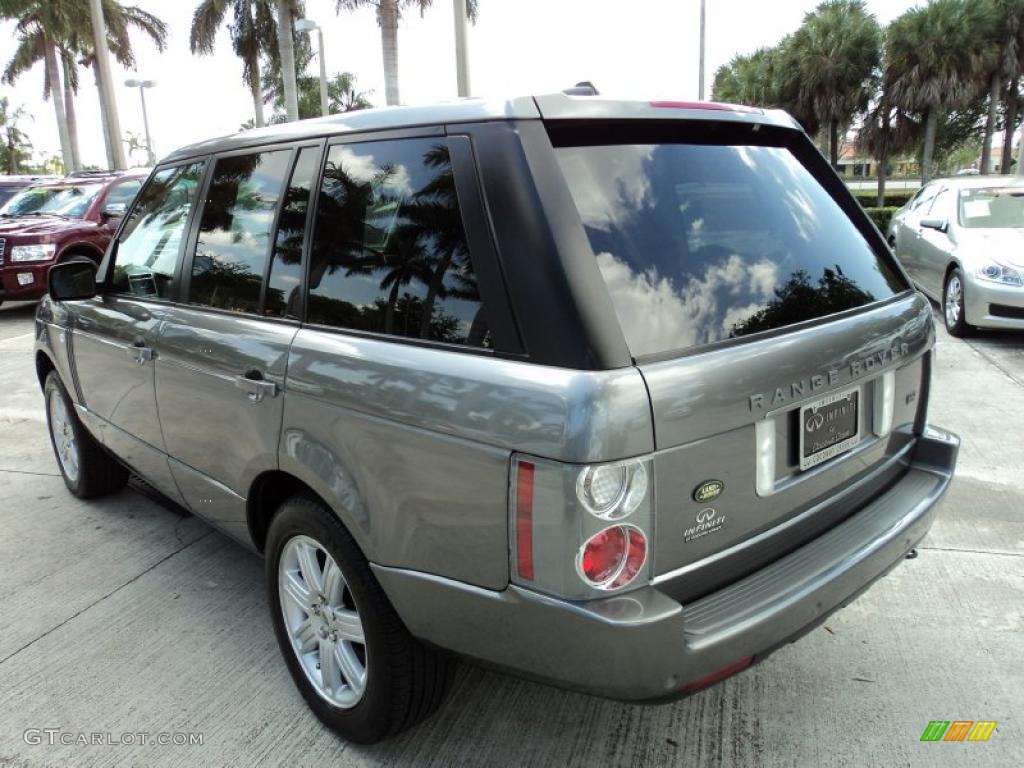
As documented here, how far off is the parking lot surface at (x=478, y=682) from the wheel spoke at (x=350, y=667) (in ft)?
0.77

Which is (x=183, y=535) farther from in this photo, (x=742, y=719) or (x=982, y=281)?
(x=982, y=281)

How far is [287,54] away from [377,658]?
89.4 ft

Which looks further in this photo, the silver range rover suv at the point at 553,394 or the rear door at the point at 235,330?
the rear door at the point at 235,330

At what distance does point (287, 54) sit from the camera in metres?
25.9

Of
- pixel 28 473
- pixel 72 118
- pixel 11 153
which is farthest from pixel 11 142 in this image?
pixel 28 473

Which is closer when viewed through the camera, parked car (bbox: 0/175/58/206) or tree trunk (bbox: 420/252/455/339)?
tree trunk (bbox: 420/252/455/339)

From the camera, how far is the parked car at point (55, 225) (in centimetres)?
1053

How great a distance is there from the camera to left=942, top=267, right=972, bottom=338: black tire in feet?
25.0

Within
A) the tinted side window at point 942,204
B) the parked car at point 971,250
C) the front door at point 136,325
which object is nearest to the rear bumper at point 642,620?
the front door at point 136,325

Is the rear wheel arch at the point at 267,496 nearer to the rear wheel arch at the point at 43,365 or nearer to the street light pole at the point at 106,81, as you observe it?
the rear wheel arch at the point at 43,365

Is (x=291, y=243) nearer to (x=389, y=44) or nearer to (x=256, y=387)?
(x=256, y=387)

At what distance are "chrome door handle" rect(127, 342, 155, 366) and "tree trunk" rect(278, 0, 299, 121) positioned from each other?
23.9 meters

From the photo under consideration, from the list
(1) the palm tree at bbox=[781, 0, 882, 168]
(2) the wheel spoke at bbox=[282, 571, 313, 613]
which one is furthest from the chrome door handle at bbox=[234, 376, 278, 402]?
(1) the palm tree at bbox=[781, 0, 882, 168]

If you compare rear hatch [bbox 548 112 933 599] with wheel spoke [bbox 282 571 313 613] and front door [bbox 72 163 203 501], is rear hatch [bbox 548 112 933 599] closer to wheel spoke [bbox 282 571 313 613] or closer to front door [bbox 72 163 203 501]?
wheel spoke [bbox 282 571 313 613]
